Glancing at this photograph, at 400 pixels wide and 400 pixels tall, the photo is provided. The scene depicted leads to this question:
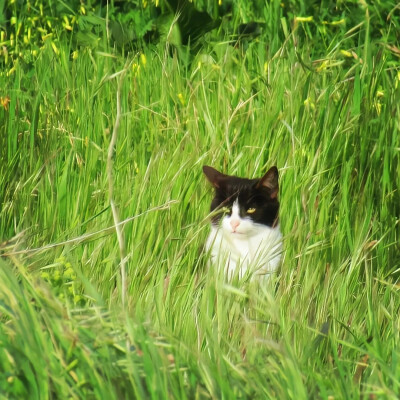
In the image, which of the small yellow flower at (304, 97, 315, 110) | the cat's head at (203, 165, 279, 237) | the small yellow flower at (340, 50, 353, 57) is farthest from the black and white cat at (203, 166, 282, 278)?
the small yellow flower at (340, 50, 353, 57)

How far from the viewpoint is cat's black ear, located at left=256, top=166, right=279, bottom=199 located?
3647mm

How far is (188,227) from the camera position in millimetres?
3717

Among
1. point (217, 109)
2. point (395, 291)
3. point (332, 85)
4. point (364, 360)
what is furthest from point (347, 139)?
point (364, 360)

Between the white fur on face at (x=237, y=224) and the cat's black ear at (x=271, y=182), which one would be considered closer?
the cat's black ear at (x=271, y=182)

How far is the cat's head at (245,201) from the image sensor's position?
3736 millimetres

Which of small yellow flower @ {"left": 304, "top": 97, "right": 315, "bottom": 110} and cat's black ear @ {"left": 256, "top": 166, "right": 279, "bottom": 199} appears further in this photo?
small yellow flower @ {"left": 304, "top": 97, "right": 315, "bottom": 110}

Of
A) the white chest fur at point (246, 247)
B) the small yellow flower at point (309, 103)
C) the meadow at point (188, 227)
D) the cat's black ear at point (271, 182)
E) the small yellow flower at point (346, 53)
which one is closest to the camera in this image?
the meadow at point (188, 227)

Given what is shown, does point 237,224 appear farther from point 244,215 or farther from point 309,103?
point 309,103

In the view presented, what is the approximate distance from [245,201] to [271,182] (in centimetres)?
17

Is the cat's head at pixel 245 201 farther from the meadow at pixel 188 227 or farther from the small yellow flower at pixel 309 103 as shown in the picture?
the small yellow flower at pixel 309 103

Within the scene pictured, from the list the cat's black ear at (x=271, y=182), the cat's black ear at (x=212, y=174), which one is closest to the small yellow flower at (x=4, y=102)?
the cat's black ear at (x=212, y=174)

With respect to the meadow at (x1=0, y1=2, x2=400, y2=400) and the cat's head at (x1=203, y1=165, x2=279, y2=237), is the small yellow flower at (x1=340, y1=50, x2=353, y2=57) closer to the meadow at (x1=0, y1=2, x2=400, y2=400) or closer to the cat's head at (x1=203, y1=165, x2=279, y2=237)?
the meadow at (x1=0, y1=2, x2=400, y2=400)

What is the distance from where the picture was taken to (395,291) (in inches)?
124

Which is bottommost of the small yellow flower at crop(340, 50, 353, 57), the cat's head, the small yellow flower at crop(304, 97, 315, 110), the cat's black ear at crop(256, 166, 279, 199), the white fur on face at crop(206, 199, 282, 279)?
the white fur on face at crop(206, 199, 282, 279)
